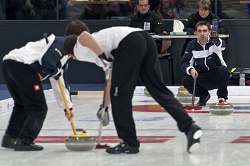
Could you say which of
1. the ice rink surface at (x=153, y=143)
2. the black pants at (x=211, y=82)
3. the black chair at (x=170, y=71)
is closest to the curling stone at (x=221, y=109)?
the ice rink surface at (x=153, y=143)

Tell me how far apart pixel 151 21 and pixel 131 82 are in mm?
5861

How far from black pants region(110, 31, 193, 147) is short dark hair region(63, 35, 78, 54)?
0.98 feet

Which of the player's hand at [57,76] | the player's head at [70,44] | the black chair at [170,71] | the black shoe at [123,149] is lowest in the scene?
the black chair at [170,71]

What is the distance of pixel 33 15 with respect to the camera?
12.2 metres

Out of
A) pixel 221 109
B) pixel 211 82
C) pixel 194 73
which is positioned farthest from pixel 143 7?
pixel 221 109

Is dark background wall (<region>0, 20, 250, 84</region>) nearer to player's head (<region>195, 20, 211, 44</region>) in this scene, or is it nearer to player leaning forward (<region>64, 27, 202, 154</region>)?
player's head (<region>195, 20, 211, 44</region>)

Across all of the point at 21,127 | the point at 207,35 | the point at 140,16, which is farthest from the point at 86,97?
the point at 21,127

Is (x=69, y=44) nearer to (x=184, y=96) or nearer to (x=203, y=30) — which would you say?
(x=203, y=30)

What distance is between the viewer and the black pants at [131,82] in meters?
5.07

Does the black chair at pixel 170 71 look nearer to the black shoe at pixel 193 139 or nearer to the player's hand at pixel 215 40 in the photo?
the player's hand at pixel 215 40

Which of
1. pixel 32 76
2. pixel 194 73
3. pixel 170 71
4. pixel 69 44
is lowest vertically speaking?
pixel 170 71

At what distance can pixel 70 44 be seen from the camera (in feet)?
16.6

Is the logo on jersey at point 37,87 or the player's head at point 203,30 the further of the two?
the player's head at point 203,30

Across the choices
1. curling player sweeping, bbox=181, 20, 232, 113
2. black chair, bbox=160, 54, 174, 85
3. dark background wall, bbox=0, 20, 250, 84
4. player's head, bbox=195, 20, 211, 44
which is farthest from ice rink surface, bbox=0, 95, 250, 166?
A: dark background wall, bbox=0, 20, 250, 84
